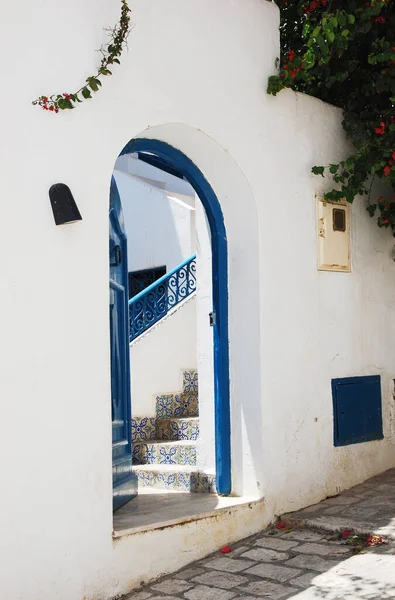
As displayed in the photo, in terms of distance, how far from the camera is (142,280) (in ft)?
42.0

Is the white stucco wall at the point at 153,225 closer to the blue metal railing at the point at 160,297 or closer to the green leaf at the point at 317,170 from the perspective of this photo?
the blue metal railing at the point at 160,297

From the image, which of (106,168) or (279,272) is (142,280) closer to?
(279,272)

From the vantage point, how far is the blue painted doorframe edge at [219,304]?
5465 millimetres

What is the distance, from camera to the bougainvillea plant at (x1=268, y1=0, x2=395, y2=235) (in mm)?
5609

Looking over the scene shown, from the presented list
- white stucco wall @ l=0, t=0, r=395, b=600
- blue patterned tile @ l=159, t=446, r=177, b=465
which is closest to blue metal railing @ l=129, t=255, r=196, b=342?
blue patterned tile @ l=159, t=446, r=177, b=465

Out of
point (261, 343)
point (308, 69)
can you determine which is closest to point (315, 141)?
point (308, 69)

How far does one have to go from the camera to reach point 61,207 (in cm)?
407

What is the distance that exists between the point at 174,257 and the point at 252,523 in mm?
7081

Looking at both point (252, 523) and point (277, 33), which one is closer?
point (252, 523)

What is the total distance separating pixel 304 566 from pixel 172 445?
2303 millimetres

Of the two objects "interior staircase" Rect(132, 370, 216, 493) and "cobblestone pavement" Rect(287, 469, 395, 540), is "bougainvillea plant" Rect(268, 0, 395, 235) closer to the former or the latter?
"cobblestone pavement" Rect(287, 469, 395, 540)

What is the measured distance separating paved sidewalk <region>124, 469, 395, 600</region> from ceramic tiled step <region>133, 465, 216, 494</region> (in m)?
0.63

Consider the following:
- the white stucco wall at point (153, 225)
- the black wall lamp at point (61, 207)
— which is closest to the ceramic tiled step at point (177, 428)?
the black wall lamp at point (61, 207)

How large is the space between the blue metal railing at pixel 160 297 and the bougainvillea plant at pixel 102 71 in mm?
4684
